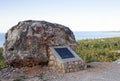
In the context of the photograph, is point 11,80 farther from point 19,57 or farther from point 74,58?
point 74,58

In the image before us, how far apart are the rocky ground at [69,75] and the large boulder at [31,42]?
455 mm

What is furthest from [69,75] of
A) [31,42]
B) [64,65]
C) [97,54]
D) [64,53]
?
[97,54]

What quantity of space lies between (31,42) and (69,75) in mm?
1994

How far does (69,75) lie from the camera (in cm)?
1045

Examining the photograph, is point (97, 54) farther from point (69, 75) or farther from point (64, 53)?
point (69, 75)

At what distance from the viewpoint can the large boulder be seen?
446 inches

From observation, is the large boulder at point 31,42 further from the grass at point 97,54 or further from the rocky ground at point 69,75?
the grass at point 97,54

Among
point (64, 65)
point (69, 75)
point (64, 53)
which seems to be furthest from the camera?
point (64, 53)

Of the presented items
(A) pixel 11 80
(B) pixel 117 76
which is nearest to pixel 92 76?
(B) pixel 117 76

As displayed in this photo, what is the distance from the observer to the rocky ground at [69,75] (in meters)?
10.0

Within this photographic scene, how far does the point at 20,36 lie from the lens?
37.5 feet

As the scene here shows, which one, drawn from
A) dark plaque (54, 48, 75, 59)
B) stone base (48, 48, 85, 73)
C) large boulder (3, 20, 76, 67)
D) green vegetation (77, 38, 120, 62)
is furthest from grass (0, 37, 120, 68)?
stone base (48, 48, 85, 73)

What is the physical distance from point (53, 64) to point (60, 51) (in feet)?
1.87

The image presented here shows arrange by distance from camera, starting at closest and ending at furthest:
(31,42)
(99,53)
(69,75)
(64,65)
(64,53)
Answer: (69,75) → (64,65) → (31,42) → (64,53) → (99,53)
